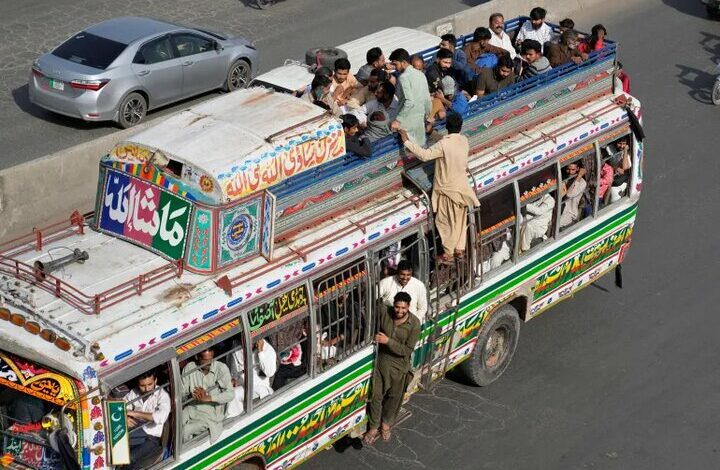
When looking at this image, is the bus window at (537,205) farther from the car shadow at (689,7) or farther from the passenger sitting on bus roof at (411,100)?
the car shadow at (689,7)

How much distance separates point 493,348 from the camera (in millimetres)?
12008

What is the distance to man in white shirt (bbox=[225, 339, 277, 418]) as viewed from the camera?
29.0 feet

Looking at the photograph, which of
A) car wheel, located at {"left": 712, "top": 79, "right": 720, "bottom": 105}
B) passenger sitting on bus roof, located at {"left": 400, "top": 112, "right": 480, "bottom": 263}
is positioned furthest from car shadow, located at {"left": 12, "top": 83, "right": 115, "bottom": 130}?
car wheel, located at {"left": 712, "top": 79, "right": 720, "bottom": 105}

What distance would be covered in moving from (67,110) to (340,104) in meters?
7.09

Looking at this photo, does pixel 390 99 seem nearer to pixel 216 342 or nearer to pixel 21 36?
pixel 216 342

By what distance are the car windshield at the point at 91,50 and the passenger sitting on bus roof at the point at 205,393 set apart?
9902 mm

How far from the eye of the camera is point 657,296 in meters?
13.7

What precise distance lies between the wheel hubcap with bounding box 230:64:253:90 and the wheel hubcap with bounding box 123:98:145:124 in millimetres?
2069

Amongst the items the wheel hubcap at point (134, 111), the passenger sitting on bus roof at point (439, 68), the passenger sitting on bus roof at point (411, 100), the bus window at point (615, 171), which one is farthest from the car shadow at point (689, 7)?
the passenger sitting on bus roof at point (411, 100)

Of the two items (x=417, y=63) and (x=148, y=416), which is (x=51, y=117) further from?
(x=148, y=416)

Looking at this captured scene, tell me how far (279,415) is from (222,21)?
48.1 feet

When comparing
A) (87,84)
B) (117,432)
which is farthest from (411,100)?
(87,84)

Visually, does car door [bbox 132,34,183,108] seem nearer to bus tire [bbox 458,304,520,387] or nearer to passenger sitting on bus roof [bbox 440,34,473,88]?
passenger sitting on bus roof [bbox 440,34,473,88]

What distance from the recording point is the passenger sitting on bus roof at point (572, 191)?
12.0 metres
